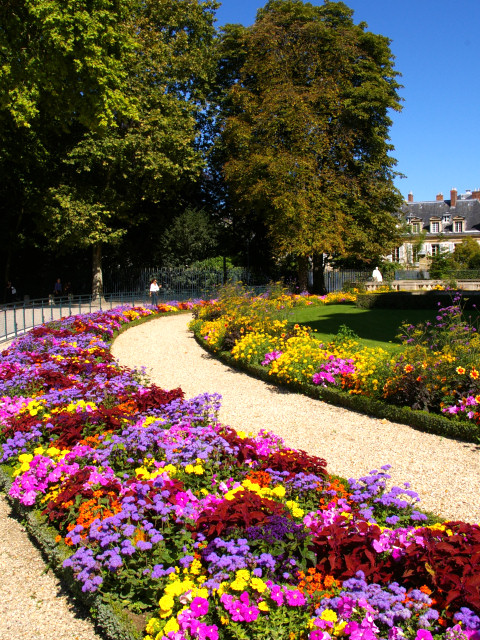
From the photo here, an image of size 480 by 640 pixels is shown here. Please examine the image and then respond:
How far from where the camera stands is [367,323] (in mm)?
14164

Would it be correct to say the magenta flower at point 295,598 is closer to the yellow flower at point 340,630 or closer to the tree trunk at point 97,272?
the yellow flower at point 340,630

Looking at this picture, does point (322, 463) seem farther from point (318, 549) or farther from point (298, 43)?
point (298, 43)

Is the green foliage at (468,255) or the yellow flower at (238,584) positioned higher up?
the green foliage at (468,255)

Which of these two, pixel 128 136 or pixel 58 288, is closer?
pixel 128 136

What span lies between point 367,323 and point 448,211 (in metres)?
53.1

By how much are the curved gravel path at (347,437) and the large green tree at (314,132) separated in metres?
14.2

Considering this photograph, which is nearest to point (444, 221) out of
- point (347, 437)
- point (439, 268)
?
point (439, 268)

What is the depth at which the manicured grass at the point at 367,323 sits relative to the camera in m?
11.1

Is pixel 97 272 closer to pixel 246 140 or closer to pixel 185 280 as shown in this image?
pixel 185 280

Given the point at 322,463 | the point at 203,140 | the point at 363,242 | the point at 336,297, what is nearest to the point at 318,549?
the point at 322,463

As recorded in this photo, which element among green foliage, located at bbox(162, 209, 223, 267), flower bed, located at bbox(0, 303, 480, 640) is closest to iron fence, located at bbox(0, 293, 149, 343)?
green foliage, located at bbox(162, 209, 223, 267)

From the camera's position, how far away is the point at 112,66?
15977 millimetres

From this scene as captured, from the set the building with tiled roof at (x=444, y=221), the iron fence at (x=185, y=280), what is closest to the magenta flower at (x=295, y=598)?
the iron fence at (x=185, y=280)

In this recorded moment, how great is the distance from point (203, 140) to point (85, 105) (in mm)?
14009
